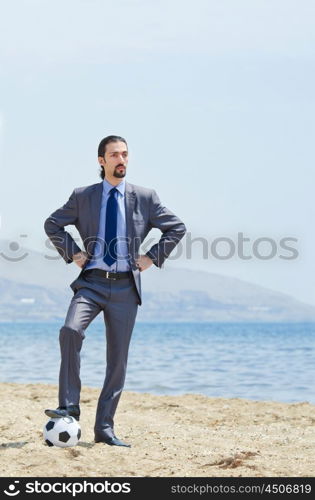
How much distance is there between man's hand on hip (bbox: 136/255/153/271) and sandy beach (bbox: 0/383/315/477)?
1361 millimetres

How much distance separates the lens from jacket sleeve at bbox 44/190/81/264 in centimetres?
660

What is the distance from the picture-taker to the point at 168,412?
9727mm

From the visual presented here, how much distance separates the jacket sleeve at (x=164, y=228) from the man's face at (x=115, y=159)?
36cm

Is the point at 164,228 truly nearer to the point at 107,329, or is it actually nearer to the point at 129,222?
the point at 129,222

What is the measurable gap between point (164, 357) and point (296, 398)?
1177cm

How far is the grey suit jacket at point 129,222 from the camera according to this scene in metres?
6.55

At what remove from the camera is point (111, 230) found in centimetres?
653

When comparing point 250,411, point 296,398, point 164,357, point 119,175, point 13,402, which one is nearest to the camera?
point 119,175

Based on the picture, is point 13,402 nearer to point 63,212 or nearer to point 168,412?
point 168,412

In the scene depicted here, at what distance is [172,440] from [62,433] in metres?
1.08
